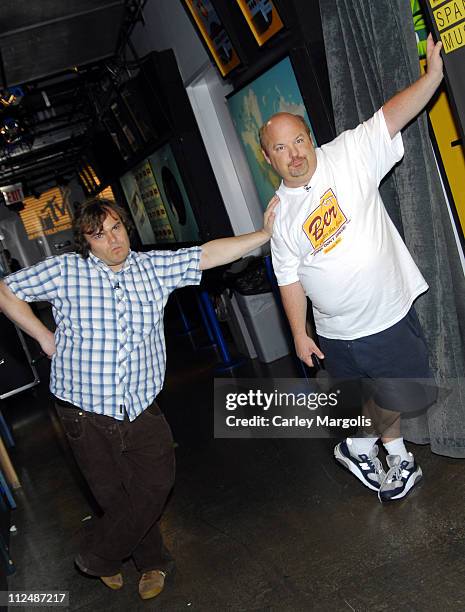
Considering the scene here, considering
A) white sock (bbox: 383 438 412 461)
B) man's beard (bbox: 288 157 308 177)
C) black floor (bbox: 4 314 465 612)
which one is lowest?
black floor (bbox: 4 314 465 612)

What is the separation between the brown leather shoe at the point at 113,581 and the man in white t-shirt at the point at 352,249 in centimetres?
142

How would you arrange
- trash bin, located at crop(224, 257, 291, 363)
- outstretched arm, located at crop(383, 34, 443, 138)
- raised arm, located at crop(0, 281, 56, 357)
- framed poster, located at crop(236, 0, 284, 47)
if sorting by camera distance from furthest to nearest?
trash bin, located at crop(224, 257, 291, 363) → framed poster, located at crop(236, 0, 284, 47) → raised arm, located at crop(0, 281, 56, 357) → outstretched arm, located at crop(383, 34, 443, 138)

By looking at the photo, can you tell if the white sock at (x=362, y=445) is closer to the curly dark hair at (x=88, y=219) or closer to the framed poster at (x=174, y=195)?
the curly dark hair at (x=88, y=219)

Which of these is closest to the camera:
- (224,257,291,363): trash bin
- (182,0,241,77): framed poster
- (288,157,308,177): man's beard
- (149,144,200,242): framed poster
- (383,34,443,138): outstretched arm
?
(383,34,443,138): outstretched arm

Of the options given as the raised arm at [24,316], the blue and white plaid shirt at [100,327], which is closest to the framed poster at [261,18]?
the blue and white plaid shirt at [100,327]

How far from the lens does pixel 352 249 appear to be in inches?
117

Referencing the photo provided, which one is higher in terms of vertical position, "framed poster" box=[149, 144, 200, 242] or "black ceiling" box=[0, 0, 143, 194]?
"black ceiling" box=[0, 0, 143, 194]

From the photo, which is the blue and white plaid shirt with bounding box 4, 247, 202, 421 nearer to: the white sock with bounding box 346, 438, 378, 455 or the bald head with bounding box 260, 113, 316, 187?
the bald head with bounding box 260, 113, 316, 187

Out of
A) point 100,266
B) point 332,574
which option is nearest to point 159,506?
point 332,574

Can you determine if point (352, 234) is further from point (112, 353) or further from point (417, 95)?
point (112, 353)

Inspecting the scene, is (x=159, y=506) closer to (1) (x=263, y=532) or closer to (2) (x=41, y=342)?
(1) (x=263, y=532)

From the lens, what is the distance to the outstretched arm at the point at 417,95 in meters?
2.72

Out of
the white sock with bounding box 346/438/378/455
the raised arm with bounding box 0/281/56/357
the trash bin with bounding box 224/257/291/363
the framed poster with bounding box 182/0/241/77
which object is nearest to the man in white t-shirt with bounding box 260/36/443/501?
the white sock with bounding box 346/438/378/455

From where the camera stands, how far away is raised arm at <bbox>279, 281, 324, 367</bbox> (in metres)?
3.23
